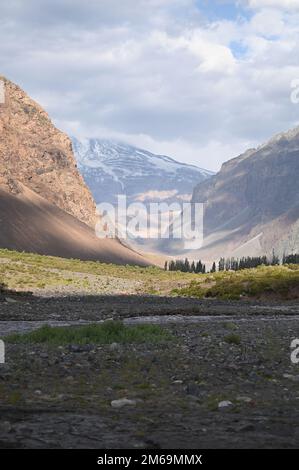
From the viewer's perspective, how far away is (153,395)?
12773 mm

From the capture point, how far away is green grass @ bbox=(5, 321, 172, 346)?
1966 cm

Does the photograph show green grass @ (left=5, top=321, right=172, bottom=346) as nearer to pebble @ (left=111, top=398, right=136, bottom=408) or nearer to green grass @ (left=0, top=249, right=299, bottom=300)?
pebble @ (left=111, top=398, right=136, bottom=408)

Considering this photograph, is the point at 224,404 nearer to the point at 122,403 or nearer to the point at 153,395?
the point at 153,395

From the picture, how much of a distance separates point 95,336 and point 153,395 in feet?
25.5

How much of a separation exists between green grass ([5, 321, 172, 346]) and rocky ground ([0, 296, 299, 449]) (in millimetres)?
952

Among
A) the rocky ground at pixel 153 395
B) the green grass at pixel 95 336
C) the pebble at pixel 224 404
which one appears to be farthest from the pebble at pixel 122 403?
the green grass at pixel 95 336

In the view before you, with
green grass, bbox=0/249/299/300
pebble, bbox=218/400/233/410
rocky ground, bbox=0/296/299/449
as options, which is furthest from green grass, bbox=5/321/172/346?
A: green grass, bbox=0/249/299/300

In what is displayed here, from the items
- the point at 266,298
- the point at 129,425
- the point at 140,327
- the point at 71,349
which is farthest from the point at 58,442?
the point at 266,298

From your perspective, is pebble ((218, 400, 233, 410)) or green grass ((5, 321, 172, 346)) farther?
green grass ((5, 321, 172, 346))

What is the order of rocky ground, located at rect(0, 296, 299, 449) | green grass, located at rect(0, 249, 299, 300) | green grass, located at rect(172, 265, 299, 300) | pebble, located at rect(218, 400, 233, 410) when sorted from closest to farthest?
rocky ground, located at rect(0, 296, 299, 449), pebble, located at rect(218, 400, 233, 410), green grass, located at rect(172, 265, 299, 300), green grass, located at rect(0, 249, 299, 300)

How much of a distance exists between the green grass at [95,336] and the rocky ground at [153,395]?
95 cm

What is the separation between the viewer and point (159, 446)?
30.7ft
